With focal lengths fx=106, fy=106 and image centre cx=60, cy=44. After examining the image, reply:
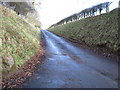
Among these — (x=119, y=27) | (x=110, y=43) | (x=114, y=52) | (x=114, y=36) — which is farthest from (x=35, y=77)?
(x=119, y=27)

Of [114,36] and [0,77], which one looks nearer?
[0,77]

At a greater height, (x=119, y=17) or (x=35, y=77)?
(x=119, y=17)

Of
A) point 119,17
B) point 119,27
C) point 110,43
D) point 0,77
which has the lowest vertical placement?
point 0,77

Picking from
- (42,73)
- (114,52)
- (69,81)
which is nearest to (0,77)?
(42,73)

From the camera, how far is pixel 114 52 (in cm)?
811

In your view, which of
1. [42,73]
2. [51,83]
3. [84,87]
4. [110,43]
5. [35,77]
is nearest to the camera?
[84,87]

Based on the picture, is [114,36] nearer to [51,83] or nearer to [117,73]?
[117,73]

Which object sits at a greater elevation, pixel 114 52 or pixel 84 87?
pixel 114 52

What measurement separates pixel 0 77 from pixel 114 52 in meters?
7.67

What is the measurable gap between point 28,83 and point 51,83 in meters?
1.01

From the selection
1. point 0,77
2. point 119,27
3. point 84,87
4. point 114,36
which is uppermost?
point 119,27

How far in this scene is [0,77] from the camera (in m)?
4.86

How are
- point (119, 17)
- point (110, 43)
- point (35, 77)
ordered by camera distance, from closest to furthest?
point (35, 77)
point (110, 43)
point (119, 17)

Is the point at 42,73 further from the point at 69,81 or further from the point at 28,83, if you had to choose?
the point at 69,81
